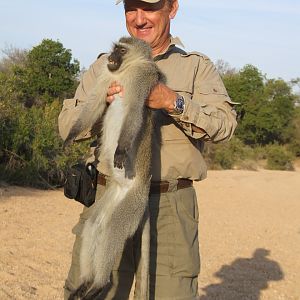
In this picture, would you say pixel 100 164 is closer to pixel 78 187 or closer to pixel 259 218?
pixel 78 187

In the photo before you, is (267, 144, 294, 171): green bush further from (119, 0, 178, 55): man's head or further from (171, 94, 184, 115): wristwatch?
(171, 94, 184, 115): wristwatch

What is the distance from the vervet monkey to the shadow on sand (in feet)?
10.6

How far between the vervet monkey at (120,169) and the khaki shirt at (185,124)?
0.09 metres

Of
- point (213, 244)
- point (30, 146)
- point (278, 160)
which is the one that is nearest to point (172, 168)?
point (213, 244)

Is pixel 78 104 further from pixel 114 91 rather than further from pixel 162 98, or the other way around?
pixel 162 98

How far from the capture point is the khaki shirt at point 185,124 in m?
3.24

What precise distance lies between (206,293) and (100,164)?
3472 millimetres

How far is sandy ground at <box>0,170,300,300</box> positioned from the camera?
6398mm

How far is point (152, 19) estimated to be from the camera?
3.47 m

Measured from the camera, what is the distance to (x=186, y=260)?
334cm

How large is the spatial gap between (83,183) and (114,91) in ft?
2.02

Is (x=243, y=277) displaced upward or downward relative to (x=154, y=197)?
downward

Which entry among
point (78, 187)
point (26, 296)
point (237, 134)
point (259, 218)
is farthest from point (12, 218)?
point (237, 134)

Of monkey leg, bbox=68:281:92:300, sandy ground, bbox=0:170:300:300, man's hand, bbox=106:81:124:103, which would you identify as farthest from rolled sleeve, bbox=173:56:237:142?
sandy ground, bbox=0:170:300:300
